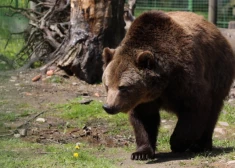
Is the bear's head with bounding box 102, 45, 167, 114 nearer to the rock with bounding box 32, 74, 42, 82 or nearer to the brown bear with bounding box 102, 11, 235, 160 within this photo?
the brown bear with bounding box 102, 11, 235, 160

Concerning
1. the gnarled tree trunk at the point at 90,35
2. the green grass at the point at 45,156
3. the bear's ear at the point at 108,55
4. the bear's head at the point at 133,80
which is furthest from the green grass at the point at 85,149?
the gnarled tree trunk at the point at 90,35

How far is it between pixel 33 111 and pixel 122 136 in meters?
1.52

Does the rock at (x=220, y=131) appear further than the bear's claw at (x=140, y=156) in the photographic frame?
Yes

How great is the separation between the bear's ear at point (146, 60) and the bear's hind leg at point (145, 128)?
556 mm

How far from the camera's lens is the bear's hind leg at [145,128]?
6.01m

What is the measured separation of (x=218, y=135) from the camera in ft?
25.5

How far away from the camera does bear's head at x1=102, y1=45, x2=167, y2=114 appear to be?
5766 mm

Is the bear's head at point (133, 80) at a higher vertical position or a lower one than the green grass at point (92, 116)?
higher

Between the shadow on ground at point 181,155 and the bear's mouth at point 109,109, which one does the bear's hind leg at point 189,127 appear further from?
the bear's mouth at point 109,109

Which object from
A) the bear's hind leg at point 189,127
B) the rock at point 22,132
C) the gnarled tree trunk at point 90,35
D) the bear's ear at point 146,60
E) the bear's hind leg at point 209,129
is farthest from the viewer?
the gnarled tree trunk at point 90,35

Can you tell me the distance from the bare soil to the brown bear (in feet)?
0.97

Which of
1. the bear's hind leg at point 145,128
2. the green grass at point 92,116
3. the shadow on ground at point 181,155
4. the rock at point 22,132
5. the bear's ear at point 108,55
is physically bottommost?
the green grass at point 92,116

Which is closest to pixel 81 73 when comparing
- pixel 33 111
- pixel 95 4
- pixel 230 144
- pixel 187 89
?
pixel 95 4

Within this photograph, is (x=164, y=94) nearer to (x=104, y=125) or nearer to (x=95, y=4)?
(x=104, y=125)
